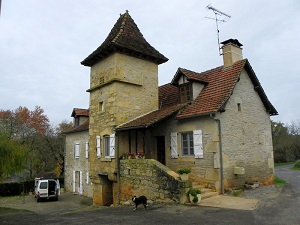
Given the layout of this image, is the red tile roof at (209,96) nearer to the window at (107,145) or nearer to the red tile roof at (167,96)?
the red tile roof at (167,96)

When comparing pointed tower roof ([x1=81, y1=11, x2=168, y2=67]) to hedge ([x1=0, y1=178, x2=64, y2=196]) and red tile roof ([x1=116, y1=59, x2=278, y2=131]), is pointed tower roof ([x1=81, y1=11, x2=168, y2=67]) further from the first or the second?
hedge ([x1=0, y1=178, x2=64, y2=196])

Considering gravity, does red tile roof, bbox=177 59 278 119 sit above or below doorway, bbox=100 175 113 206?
above

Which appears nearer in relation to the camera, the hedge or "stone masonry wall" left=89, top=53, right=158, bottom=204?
"stone masonry wall" left=89, top=53, right=158, bottom=204

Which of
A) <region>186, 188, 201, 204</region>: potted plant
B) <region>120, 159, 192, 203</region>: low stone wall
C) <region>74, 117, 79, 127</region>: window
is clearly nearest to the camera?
<region>186, 188, 201, 204</region>: potted plant

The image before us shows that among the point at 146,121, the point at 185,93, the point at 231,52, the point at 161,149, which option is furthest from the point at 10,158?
the point at 231,52

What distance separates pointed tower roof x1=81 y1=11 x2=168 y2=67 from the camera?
14199mm

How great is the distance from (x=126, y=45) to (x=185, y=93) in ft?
13.3

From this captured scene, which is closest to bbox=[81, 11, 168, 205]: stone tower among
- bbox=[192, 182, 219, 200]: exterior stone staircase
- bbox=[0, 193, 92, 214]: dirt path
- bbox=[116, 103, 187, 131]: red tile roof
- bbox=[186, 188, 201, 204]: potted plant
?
bbox=[116, 103, 187, 131]: red tile roof

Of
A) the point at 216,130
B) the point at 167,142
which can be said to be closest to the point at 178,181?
the point at 216,130

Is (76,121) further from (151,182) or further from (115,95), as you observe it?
(151,182)

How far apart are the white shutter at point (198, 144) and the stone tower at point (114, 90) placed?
3793 mm

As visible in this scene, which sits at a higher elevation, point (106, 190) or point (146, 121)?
point (146, 121)

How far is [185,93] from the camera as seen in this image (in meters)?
13.9

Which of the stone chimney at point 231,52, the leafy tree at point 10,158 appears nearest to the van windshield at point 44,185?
the leafy tree at point 10,158
